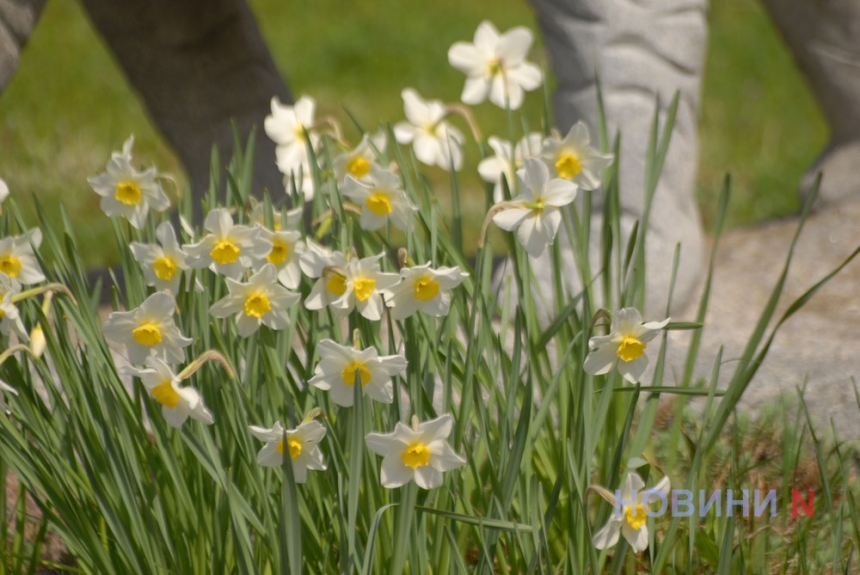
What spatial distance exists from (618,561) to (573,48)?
46.7 inches

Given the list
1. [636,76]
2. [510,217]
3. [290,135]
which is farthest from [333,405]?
[636,76]

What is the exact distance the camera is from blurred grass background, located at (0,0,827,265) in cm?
384

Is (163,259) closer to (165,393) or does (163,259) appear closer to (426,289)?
(165,393)

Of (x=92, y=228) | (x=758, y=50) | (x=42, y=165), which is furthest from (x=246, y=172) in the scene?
(x=758, y=50)

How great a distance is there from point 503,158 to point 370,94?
3.43 meters

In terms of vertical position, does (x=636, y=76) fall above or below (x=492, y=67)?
below

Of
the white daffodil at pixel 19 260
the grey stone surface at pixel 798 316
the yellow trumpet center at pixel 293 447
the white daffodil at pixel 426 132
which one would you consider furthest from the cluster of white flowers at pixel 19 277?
the grey stone surface at pixel 798 316

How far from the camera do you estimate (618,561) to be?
110 centimetres

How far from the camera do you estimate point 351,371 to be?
1.04 m

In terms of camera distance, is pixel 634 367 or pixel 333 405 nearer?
pixel 634 367

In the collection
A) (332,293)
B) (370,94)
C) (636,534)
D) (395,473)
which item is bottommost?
(370,94)

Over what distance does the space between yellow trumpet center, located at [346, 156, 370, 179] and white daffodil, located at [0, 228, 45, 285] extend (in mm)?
418

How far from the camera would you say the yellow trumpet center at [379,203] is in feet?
4.06

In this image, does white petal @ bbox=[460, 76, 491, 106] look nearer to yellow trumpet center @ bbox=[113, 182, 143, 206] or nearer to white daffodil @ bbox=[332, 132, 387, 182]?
white daffodil @ bbox=[332, 132, 387, 182]
